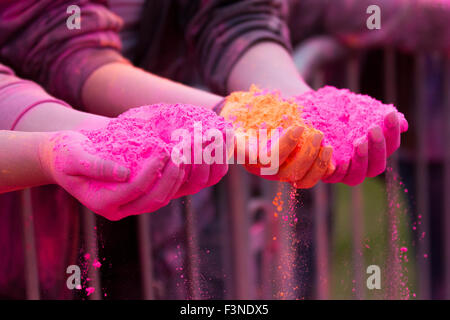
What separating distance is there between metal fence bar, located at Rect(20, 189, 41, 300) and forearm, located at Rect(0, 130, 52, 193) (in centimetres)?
10

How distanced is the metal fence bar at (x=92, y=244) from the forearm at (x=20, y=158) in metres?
0.08

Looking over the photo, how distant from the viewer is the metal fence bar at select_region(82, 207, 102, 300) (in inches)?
16.2

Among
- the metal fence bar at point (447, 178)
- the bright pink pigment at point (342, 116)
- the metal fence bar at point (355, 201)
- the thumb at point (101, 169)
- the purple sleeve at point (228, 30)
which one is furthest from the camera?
the metal fence bar at point (447, 178)

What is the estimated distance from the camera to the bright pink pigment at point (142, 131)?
0.31 m

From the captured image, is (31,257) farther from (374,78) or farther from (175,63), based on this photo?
(374,78)

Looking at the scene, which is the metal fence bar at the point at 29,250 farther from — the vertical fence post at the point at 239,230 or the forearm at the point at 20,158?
the vertical fence post at the point at 239,230

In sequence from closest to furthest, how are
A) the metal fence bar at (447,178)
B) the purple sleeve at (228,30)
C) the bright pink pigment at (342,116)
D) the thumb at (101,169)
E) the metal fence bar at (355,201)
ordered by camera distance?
the thumb at (101,169)
the bright pink pigment at (342,116)
the purple sleeve at (228,30)
the metal fence bar at (355,201)
the metal fence bar at (447,178)

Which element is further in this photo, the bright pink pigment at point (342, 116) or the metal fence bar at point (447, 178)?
the metal fence bar at point (447, 178)

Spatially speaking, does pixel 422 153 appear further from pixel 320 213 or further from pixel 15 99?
pixel 15 99

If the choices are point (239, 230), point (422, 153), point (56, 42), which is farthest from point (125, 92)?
point (422, 153)

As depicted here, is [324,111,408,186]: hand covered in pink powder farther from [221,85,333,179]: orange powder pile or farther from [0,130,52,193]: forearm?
[0,130,52,193]: forearm

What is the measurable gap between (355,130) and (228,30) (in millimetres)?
212

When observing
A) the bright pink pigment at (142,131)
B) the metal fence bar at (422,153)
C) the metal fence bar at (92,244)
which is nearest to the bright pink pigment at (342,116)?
the bright pink pigment at (142,131)

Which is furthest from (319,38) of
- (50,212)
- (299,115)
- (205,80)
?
(50,212)
